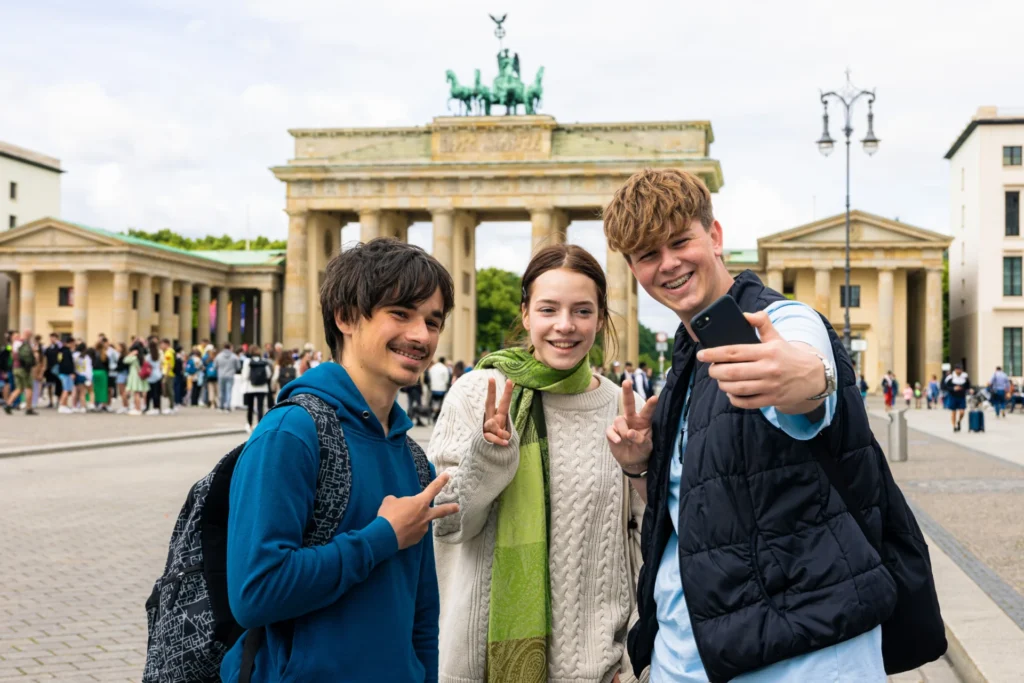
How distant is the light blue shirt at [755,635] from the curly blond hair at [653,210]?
12.0 inches

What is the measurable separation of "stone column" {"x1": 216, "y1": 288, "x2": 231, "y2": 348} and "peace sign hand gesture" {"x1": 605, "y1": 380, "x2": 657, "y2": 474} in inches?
3080

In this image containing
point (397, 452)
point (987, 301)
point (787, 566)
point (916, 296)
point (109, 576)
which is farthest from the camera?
point (916, 296)

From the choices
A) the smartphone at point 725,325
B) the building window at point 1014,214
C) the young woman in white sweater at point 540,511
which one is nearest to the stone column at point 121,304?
the building window at point 1014,214

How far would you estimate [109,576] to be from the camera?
856cm

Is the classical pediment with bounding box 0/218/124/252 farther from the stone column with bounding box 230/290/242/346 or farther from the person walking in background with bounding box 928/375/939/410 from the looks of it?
the person walking in background with bounding box 928/375/939/410

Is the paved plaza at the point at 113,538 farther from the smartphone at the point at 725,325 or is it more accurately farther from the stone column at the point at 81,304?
the stone column at the point at 81,304

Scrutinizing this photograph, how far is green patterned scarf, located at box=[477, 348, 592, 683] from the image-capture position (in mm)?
3152

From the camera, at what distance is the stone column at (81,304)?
66.6 metres

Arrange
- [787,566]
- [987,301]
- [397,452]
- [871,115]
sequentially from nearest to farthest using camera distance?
[787,566], [397,452], [871,115], [987,301]

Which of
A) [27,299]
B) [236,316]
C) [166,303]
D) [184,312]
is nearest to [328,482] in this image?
[27,299]

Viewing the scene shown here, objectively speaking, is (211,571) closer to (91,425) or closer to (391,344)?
(391,344)

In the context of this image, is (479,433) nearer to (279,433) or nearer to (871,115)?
(279,433)

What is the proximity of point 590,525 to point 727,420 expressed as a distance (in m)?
1.12

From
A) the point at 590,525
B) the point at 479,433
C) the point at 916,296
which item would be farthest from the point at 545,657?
the point at 916,296
